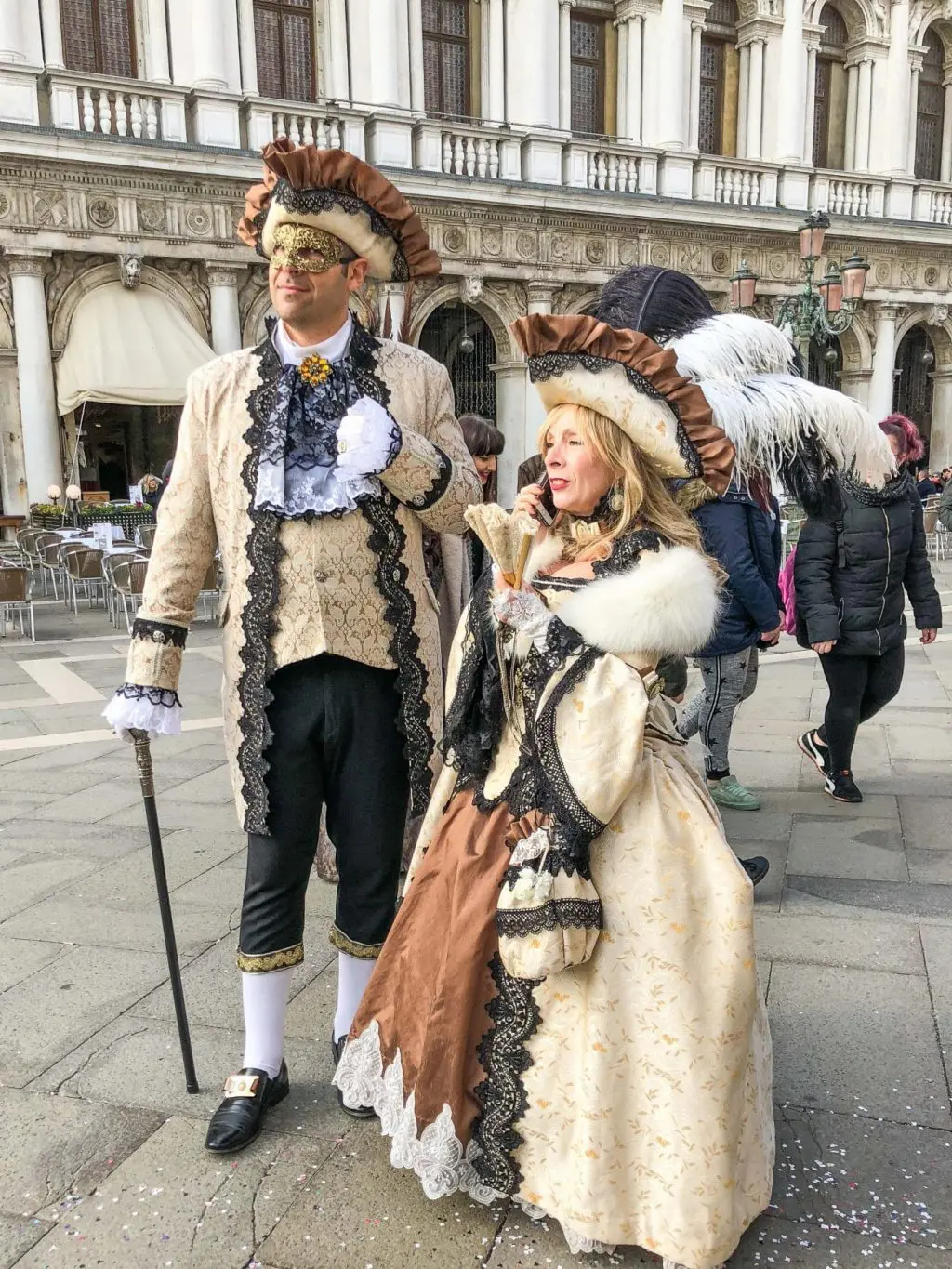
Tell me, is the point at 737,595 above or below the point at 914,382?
below

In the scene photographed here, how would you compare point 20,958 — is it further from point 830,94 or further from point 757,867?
point 830,94

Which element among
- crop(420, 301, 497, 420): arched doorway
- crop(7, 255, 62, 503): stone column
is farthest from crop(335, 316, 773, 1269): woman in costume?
crop(420, 301, 497, 420): arched doorway

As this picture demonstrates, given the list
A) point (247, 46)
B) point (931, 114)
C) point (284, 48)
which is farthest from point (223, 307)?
point (931, 114)

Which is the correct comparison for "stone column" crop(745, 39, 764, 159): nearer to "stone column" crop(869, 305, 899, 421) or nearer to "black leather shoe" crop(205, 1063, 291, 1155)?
"stone column" crop(869, 305, 899, 421)

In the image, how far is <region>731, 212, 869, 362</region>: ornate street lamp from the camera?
1188cm

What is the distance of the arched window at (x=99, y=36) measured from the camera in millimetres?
13930

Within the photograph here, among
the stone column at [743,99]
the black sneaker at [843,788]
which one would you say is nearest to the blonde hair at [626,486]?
the black sneaker at [843,788]

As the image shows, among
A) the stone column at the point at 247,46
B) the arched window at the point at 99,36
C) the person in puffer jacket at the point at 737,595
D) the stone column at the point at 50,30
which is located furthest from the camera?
the stone column at the point at 247,46

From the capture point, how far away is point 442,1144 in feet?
6.48

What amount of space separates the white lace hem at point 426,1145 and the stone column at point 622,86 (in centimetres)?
1878

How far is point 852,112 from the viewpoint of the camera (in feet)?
67.3

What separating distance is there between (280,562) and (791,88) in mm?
20534

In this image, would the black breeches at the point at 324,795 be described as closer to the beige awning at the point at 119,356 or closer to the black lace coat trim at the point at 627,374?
the black lace coat trim at the point at 627,374

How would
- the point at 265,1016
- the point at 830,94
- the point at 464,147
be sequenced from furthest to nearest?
1. the point at 830,94
2. the point at 464,147
3. the point at 265,1016
